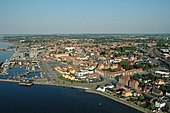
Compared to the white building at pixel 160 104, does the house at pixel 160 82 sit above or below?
above

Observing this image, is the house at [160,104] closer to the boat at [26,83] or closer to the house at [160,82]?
the house at [160,82]

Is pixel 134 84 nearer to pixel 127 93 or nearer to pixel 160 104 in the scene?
pixel 127 93

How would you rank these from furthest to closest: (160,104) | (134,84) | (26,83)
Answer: (26,83) → (134,84) → (160,104)

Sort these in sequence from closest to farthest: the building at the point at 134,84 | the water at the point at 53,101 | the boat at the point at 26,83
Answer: the water at the point at 53,101
the building at the point at 134,84
the boat at the point at 26,83

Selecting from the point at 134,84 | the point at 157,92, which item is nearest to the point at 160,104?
the point at 157,92

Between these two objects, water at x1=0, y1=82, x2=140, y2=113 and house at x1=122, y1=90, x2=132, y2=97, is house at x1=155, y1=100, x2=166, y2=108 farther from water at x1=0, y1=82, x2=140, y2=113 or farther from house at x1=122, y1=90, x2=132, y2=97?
house at x1=122, y1=90, x2=132, y2=97

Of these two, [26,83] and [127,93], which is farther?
[26,83]

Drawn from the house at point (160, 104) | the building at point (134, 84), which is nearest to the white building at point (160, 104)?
the house at point (160, 104)

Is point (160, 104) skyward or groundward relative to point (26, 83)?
skyward

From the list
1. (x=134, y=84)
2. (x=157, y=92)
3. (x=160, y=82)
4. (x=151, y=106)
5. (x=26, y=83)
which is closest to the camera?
(x=151, y=106)

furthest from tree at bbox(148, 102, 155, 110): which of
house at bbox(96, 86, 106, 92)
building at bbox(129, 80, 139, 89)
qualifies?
house at bbox(96, 86, 106, 92)
